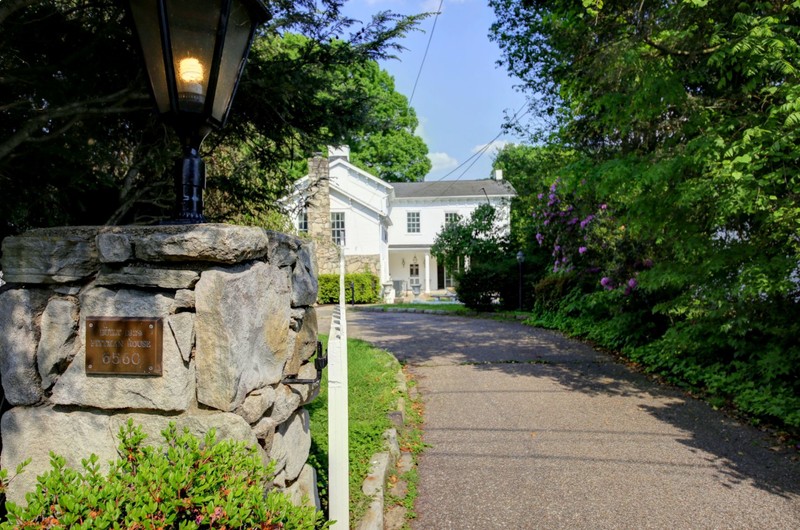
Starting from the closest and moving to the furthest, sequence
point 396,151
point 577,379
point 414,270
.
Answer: point 577,379, point 414,270, point 396,151

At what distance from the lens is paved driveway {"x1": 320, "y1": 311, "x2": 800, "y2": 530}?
3.21 metres

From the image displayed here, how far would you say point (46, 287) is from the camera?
1967mm

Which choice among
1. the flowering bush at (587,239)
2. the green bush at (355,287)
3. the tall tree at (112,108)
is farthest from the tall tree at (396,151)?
the tall tree at (112,108)

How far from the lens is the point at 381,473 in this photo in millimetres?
3393

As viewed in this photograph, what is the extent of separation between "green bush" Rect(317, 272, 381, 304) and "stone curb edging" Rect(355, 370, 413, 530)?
15145 mm

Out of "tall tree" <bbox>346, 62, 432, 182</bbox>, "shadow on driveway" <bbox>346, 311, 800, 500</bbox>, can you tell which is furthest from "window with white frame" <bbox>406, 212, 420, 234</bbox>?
"shadow on driveway" <bbox>346, 311, 800, 500</bbox>

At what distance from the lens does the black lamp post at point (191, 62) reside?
1985 mm

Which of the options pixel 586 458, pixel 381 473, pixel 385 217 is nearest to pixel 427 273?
pixel 385 217

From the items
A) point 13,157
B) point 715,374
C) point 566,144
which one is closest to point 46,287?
point 13,157

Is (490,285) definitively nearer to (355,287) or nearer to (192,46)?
(355,287)

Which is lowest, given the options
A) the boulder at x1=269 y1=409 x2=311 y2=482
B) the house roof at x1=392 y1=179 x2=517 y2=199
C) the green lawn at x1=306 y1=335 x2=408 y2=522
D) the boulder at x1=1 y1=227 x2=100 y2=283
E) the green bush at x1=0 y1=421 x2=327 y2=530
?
the green lawn at x1=306 y1=335 x2=408 y2=522

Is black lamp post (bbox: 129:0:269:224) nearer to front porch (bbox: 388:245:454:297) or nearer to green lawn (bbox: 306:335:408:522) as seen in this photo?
green lawn (bbox: 306:335:408:522)

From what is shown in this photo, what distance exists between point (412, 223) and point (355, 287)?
7.91 metres

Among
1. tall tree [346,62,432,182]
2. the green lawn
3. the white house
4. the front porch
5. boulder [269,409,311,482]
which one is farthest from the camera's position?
tall tree [346,62,432,182]
